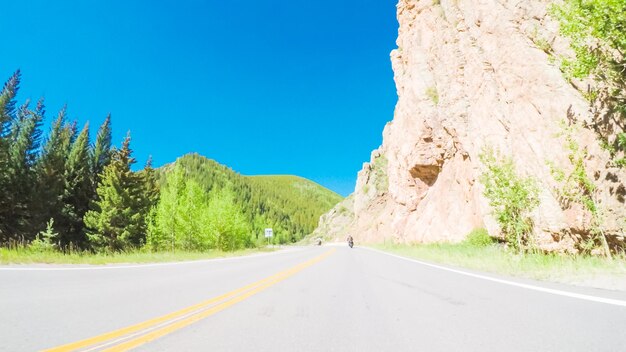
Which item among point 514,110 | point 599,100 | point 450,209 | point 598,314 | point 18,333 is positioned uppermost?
point 514,110

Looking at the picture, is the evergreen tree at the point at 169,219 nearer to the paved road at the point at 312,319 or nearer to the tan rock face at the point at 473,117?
the tan rock face at the point at 473,117

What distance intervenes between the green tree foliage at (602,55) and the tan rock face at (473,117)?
0.95 m

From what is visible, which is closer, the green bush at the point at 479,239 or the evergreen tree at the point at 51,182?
the green bush at the point at 479,239

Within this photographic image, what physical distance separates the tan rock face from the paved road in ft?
43.4

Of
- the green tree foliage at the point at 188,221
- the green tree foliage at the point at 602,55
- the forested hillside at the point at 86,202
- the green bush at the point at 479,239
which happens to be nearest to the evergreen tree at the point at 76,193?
the forested hillside at the point at 86,202

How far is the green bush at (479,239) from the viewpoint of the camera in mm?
25406

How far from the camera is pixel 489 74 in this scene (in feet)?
90.1

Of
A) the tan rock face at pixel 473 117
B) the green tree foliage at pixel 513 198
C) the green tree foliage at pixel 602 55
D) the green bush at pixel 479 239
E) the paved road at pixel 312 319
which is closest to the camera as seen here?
the paved road at pixel 312 319

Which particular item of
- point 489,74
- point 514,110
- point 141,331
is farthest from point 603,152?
point 141,331

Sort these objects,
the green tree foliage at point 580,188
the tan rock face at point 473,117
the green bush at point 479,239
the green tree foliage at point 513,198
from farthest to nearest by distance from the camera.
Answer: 1. the green bush at point 479,239
2. the tan rock face at point 473,117
3. the green tree foliage at point 513,198
4. the green tree foliage at point 580,188

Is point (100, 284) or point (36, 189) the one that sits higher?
point (36, 189)

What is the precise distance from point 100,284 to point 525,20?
82.9ft

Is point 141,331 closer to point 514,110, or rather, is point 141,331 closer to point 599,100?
point 599,100

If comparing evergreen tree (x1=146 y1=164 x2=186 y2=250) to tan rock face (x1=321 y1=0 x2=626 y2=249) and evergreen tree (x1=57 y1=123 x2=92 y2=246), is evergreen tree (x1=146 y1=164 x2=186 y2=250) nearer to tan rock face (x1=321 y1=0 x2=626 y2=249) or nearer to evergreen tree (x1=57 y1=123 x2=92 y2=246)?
evergreen tree (x1=57 y1=123 x2=92 y2=246)
